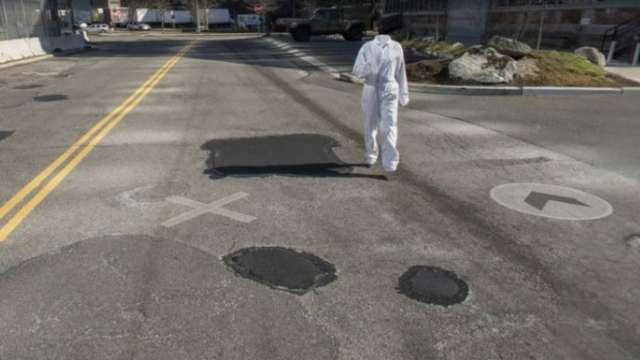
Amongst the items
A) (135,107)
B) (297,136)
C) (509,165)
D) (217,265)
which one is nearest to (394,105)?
(509,165)

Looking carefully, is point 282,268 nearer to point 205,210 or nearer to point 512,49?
point 205,210

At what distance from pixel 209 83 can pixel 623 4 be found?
1427 cm

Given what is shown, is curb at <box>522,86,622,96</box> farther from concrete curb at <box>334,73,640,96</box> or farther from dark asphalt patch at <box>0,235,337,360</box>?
dark asphalt patch at <box>0,235,337,360</box>

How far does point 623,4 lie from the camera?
63.0 ft

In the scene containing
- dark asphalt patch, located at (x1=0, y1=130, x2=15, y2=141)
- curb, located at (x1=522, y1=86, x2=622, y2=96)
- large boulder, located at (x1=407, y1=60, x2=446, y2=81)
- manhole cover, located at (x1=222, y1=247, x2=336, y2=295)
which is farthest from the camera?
large boulder, located at (x1=407, y1=60, x2=446, y2=81)

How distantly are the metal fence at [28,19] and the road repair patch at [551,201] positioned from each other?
23327 millimetres

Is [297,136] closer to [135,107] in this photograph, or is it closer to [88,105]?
[135,107]

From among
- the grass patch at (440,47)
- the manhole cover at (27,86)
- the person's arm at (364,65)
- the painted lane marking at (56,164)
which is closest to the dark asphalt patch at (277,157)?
the person's arm at (364,65)

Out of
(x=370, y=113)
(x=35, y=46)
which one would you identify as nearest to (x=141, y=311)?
(x=370, y=113)

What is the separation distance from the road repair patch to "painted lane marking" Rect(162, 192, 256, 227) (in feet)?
9.17

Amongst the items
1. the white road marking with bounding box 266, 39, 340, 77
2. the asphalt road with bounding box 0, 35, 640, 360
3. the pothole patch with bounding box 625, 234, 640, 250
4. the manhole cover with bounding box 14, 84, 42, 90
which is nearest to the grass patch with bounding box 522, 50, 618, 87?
the asphalt road with bounding box 0, 35, 640, 360

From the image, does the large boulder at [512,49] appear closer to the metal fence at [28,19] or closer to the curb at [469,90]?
the curb at [469,90]

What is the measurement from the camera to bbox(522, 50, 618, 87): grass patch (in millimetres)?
14570

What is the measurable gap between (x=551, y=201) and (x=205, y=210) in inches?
147
